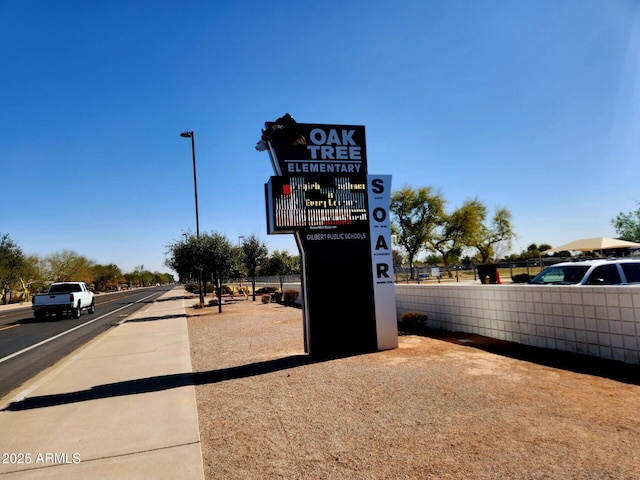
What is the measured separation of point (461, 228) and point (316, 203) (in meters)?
54.3

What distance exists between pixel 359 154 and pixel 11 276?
6034 cm

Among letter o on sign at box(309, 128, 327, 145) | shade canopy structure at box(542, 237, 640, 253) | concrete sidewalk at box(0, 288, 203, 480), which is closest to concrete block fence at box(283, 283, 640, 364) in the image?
letter o on sign at box(309, 128, 327, 145)

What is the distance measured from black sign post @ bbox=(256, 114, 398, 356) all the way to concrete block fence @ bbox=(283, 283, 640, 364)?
2.85 metres

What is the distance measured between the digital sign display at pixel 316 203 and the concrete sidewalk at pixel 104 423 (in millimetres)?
3876

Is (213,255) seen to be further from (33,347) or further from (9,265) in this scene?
(9,265)

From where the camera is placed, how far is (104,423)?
5602mm

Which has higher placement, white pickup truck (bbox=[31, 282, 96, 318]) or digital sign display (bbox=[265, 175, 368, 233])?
digital sign display (bbox=[265, 175, 368, 233])

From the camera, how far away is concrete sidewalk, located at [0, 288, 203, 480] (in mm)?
4262

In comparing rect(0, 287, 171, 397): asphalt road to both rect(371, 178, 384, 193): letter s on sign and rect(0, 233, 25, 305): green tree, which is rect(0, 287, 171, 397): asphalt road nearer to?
rect(371, 178, 384, 193): letter s on sign

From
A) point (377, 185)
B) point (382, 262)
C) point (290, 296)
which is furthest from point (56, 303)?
point (377, 185)

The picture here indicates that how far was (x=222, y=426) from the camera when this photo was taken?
530 centimetres

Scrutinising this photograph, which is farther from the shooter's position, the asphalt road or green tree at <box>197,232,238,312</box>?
green tree at <box>197,232,238,312</box>

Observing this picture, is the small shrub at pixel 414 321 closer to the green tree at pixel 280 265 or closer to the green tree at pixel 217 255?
the green tree at pixel 217 255

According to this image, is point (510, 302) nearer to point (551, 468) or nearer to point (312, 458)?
point (551, 468)
